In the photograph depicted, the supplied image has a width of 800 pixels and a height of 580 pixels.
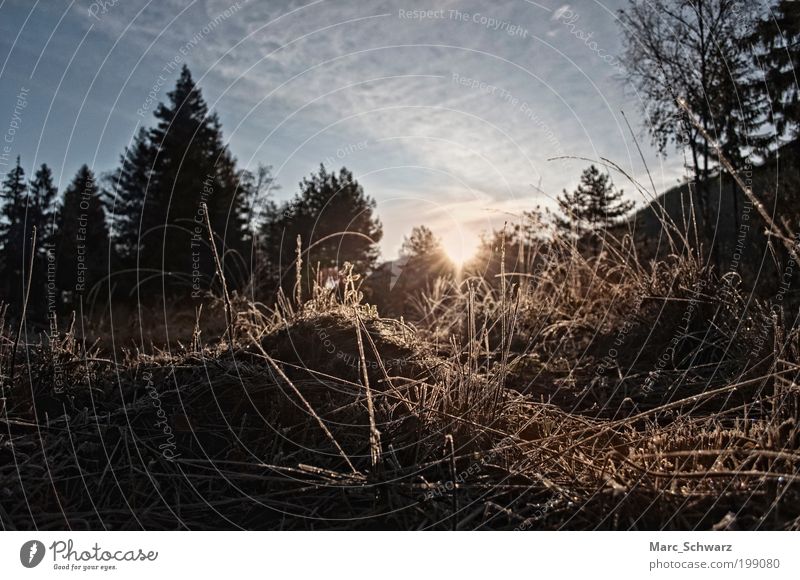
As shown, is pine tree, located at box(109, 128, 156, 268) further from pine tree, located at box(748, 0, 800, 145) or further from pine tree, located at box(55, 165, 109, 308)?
pine tree, located at box(748, 0, 800, 145)

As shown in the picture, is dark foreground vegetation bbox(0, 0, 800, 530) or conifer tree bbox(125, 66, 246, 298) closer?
dark foreground vegetation bbox(0, 0, 800, 530)

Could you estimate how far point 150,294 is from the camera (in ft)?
60.2

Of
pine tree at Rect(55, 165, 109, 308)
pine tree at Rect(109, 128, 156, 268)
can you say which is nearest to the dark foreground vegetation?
pine tree at Rect(55, 165, 109, 308)

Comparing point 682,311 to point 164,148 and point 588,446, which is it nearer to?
point 588,446

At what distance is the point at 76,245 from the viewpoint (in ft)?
49.8

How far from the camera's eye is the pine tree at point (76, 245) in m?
14.4

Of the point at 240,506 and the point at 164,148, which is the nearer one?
the point at 240,506

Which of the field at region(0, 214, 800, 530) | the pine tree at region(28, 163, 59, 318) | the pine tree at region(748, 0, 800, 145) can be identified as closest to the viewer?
the field at region(0, 214, 800, 530)

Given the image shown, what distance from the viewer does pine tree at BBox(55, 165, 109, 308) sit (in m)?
14.4

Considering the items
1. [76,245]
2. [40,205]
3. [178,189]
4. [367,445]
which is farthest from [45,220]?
[178,189]

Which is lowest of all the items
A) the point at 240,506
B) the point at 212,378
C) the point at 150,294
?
the point at 240,506

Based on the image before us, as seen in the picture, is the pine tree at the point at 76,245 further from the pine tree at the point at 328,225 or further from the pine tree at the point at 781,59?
the pine tree at the point at 781,59
